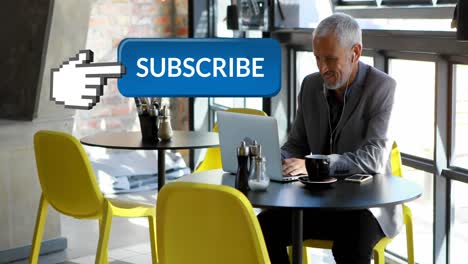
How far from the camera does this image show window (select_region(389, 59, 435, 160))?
14.6ft

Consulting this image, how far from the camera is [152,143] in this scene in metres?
4.45

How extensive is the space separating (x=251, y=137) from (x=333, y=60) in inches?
22.7

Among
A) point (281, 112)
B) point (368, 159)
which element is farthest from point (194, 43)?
point (368, 159)

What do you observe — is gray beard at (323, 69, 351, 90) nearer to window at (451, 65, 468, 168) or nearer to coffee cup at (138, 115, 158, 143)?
window at (451, 65, 468, 168)

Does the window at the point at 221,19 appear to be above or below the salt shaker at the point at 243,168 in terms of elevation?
above

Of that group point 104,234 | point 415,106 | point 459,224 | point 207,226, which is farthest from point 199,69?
point 207,226

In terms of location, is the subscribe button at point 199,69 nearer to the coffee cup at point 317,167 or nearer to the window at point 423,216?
the window at point 423,216

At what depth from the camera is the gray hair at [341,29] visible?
3.42 m

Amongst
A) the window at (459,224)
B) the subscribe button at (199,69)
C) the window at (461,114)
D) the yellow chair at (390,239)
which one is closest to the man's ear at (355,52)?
the yellow chair at (390,239)

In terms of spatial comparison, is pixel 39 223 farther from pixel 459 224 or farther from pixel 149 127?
pixel 459 224

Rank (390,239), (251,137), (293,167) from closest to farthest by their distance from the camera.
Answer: (251,137) < (293,167) < (390,239)

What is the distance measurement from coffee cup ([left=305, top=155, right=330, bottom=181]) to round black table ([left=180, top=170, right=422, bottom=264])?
51mm

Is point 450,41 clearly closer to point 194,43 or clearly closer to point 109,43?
point 194,43

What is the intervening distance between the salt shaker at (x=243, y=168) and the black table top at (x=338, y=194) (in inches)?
2.1
